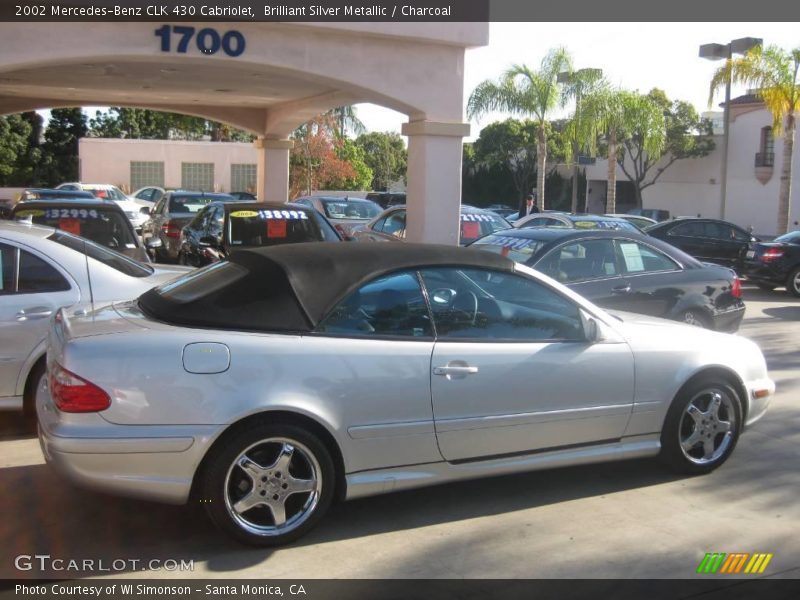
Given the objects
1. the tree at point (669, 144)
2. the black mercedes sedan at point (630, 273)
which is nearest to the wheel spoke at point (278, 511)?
the black mercedes sedan at point (630, 273)

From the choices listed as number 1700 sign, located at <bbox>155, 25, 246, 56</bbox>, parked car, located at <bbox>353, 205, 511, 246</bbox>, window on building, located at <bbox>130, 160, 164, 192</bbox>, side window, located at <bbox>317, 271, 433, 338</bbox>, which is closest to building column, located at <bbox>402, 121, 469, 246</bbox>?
parked car, located at <bbox>353, 205, 511, 246</bbox>

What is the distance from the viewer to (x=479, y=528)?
4.92m

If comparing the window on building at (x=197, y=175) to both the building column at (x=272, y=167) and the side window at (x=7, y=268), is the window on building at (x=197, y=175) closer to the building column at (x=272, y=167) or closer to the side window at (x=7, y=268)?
the building column at (x=272, y=167)

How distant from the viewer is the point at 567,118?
3341 centimetres

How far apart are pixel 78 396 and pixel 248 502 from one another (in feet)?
3.28

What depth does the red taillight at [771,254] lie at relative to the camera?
1722 centimetres

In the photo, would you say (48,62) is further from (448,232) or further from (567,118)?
(567,118)

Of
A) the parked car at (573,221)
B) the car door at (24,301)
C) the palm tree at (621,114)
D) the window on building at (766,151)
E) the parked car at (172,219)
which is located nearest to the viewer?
the car door at (24,301)

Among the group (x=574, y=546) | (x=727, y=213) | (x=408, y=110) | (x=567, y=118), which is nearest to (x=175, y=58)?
(x=408, y=110)

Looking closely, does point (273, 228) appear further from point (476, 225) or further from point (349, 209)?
point (349, 209)

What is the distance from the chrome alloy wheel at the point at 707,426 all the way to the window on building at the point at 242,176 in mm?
38155

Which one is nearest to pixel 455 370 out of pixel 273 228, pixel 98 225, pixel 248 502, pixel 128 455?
pixel 248 502

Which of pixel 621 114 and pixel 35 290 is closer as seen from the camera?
Answer: pixel 35 290

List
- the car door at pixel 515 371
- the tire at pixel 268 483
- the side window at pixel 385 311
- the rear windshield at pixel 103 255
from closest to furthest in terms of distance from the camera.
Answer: the tire at pixel 268 483 < the side window at pixel 385 311 < the car door at pixel 515 371 < the rear windshield at pixel 103 255
